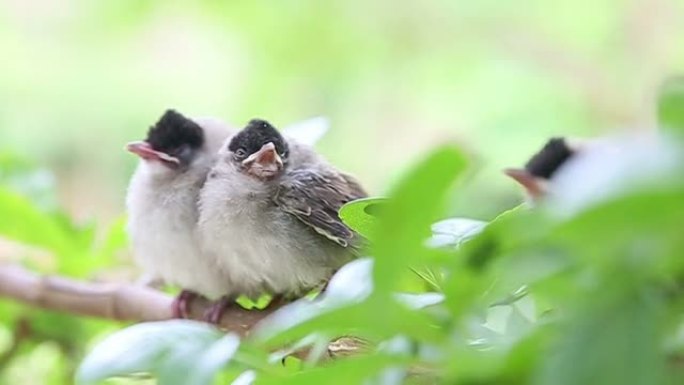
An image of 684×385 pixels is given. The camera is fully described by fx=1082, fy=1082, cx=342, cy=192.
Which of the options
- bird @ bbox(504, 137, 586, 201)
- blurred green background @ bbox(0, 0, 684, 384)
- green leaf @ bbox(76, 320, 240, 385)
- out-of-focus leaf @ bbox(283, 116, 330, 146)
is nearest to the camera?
green leaf @ bbox(76, 320, 240, 385)

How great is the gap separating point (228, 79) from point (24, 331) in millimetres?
1035

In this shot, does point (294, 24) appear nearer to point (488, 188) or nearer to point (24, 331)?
point (488, 188)

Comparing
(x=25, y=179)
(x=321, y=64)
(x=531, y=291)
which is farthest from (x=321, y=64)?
(x=531, y=291)

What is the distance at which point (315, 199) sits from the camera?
640 mm

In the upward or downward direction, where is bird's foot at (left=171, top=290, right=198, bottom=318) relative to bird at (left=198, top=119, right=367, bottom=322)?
downward

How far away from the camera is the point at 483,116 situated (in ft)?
5.82

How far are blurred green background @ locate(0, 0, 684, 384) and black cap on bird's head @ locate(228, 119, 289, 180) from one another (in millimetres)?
1158

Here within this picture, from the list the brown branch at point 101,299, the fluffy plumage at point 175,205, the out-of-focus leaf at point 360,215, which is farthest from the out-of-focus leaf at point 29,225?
the out-of-focus leaf at point 360,215

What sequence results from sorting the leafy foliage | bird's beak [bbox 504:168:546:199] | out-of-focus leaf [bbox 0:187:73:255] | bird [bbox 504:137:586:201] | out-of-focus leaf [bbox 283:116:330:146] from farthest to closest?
out-of-focus leaf [bbox 0:187:73:255]
out-of-focus leaf [bbox 283:116:330:146]
bird [bbox 504:137:586:201]
bird's beak [bbox 504:168:546:199]
the leafy foliage

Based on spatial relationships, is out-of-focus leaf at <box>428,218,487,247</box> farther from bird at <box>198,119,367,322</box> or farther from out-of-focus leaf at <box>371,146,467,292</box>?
bird at <box>198,119,367,322</box>

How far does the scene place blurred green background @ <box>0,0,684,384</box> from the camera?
183 centimetres

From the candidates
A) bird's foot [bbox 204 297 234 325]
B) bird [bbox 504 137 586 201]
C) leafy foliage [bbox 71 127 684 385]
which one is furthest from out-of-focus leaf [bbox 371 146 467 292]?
bird's foot [bbox 204 297 234 325]

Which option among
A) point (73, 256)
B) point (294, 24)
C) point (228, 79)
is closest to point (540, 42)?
point (294, 24)

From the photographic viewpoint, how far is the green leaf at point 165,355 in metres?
0.30
